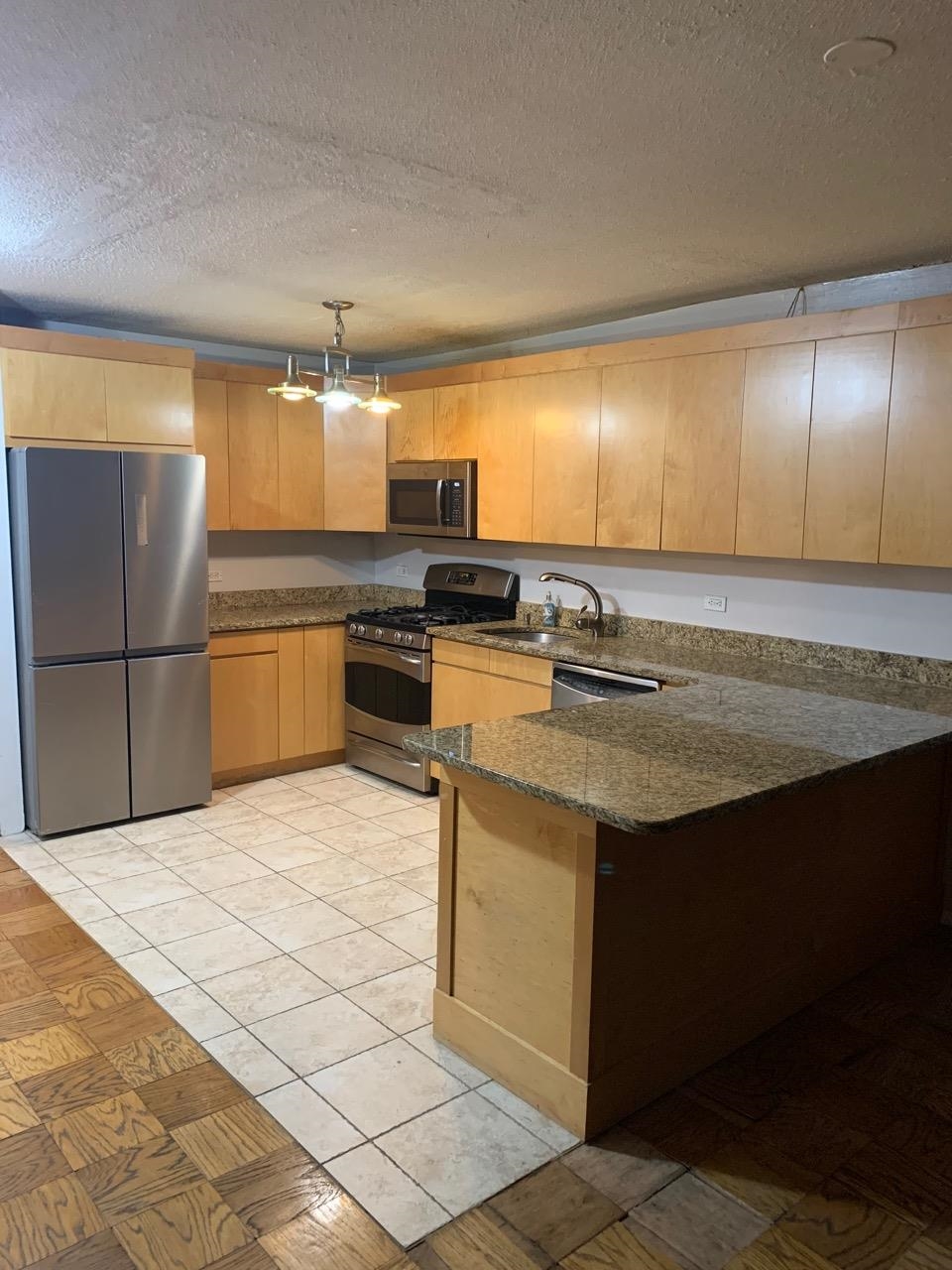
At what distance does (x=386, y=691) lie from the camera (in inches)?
194

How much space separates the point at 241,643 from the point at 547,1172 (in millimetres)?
3257

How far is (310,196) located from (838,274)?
1987 mm

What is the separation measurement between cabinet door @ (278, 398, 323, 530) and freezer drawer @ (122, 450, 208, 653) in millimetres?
921

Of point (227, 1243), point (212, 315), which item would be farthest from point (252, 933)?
point (212, 315)

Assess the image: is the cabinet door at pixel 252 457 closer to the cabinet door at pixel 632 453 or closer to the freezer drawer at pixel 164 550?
the freezer drawer at pixel 164 550

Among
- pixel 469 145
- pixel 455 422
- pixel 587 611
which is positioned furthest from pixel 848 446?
pixel 455 422

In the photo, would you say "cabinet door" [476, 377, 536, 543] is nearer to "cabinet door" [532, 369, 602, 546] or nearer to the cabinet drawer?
"cabinet door" [532, 369, 602, 546]

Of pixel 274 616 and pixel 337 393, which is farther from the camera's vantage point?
pixel 274 616

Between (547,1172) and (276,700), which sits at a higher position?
(276,700)

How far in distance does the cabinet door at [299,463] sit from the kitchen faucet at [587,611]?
153 cm

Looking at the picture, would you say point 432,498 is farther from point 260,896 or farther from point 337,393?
point 260,896

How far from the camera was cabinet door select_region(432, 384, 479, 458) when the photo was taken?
186 inches

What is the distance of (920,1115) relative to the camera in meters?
2.29

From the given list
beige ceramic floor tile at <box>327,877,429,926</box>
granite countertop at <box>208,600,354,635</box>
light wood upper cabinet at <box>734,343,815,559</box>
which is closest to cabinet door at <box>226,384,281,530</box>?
granite countertop at <box>208,600,354,635</box>
